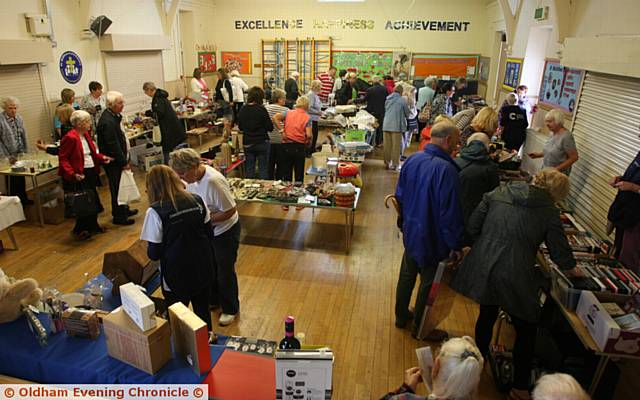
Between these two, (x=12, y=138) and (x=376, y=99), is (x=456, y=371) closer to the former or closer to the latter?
(x=12, y=138)

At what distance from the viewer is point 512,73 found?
885 cm

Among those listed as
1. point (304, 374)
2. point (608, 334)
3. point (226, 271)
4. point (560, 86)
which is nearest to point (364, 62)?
point (560, 86)

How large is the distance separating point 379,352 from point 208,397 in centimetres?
186

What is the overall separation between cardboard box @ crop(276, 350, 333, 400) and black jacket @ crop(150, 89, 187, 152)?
552 centimetres

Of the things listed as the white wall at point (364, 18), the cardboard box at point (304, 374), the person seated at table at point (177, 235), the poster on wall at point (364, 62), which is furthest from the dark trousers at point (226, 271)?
the white wall at point (364, 18)

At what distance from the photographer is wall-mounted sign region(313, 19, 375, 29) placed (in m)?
13.5

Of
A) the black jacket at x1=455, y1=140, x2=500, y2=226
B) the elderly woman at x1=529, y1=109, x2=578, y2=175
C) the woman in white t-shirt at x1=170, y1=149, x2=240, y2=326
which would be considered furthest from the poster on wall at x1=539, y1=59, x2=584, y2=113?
the woman in white t-shirt at x1=170, y1=149, x2=240, y2=326

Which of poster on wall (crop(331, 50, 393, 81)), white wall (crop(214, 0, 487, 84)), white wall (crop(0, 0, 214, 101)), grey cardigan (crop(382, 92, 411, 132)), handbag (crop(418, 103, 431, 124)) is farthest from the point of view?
poster on wall (crop(331, 50, 393, 81))

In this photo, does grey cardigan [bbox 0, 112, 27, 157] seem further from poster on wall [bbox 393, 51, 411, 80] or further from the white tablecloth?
poster on wall [bbox 393, 51, 411, 80]

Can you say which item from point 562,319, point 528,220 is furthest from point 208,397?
point 562,319

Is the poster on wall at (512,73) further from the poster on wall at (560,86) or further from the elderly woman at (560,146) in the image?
the elderly woman at (560,146)

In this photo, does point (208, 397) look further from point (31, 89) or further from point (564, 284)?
point (31, 89)

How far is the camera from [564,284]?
288cm

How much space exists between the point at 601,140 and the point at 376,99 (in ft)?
17.3
